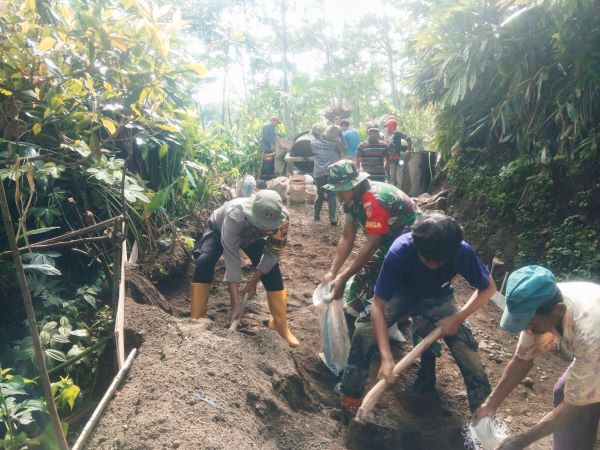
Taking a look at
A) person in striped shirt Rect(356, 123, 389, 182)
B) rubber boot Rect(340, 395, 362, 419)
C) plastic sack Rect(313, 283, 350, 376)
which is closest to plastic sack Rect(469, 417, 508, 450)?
rubber boot Rect(340, 395, 362, 419)

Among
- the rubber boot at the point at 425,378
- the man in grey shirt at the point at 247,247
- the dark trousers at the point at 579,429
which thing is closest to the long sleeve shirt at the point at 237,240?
the man in grey shirt at the point at 247,247

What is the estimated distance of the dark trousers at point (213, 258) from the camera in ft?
12.0

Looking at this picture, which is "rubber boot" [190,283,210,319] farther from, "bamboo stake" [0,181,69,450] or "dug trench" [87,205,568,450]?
"bamboo stake" [0,181,69,450]

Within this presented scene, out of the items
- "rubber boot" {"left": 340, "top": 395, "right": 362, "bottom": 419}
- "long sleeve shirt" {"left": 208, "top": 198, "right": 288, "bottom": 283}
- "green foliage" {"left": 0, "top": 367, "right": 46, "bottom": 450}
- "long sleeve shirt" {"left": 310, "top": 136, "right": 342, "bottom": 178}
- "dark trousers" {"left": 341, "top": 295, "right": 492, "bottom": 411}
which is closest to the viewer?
"green foliage" {"left": 0, "top": 367, "right": 46, "bottom": 450}

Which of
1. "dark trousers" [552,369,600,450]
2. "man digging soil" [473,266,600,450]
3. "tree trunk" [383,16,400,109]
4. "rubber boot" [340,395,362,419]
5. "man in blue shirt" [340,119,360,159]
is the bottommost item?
"rubber boot" [340,395,362,419]

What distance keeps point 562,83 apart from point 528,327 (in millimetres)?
4527

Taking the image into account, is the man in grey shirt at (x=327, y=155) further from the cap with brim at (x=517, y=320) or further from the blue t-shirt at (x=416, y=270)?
the cap with brim at (x=517, y=320)

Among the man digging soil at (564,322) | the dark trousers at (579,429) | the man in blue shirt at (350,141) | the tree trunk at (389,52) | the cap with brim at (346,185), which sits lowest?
the dark trousers at (579,429)

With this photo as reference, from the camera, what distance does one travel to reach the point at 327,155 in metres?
7.25

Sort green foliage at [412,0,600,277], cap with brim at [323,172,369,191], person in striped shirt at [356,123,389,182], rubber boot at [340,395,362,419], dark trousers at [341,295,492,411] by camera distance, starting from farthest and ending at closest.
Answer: person in striped shirt at [356,123,389,182] → green foliage at [412,0,600,277] → cap with brim at [323,172,369,191] → rubber boot at [340,395,362,419] → dark trousers at [341,295,492,411]

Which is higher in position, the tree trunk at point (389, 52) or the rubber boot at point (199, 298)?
the tree trunk at point (389, 52)

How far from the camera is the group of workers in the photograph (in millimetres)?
1903

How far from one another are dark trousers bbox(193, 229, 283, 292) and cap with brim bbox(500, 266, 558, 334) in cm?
211

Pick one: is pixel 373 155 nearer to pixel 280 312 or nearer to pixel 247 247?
pixel 247 247
